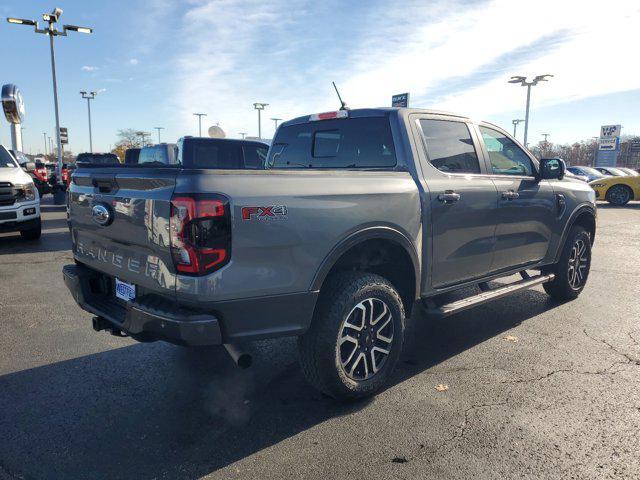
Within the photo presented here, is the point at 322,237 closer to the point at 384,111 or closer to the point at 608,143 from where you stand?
the point at 384,111

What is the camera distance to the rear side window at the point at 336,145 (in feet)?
12.2

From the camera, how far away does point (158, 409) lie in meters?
3.06

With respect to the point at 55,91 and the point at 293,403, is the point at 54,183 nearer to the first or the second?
the point at 55,91

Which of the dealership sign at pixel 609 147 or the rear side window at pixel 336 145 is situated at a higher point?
the dealership sign at pixel 609 147

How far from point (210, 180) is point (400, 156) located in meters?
1.69

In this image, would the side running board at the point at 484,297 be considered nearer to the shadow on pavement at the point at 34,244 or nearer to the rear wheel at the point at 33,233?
the shadow on pavement at the point at 34,244

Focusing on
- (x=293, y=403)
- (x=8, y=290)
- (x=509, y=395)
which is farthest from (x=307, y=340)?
(x=8, y=290)

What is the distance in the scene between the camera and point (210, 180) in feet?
7.83

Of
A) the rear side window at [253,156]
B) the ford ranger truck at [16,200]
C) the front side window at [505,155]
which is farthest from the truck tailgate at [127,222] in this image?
the ford ranger truck at [16,200]

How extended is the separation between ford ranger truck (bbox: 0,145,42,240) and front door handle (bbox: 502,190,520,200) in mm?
8159

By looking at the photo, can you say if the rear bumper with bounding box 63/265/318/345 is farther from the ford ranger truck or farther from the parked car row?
the parked car row

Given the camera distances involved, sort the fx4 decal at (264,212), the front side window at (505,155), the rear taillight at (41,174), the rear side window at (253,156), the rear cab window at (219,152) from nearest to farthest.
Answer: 1. the fx4 decal at (264,212)
2. the front side window at (505,155)
3. the rear cab window at (219,152)
4. the rear side window at (253,156)
5. the rear taillight at (41,174)

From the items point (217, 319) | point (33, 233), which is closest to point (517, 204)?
point (217, 319)

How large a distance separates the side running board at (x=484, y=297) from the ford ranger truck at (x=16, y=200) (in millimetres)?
7947
